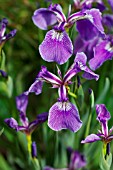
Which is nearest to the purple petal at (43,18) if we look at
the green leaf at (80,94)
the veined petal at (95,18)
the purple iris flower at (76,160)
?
the veined petal at (95,18)


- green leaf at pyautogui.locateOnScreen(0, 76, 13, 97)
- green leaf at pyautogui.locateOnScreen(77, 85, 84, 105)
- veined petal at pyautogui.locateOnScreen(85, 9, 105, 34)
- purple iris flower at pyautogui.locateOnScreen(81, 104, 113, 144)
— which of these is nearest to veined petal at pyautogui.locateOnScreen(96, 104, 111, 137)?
purple iris flower at pyautogui.locateOnScreen(81, 104, 113, 144)

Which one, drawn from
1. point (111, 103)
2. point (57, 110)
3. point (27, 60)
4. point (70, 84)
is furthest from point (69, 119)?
point (27, 60)

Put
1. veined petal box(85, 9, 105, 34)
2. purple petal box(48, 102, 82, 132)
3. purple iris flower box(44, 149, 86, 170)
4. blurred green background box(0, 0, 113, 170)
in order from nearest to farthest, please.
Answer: purple petal box(48, 102, 82, 132), veined petal box(85, 9, 105, 34), purple iris flower box(44, 149, 86, 170), blurred green background box(0, 0, 113, 170)

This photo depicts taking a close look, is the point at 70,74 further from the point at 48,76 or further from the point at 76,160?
the point at 76,160

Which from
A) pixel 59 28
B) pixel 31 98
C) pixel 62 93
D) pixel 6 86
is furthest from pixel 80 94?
pixel 31 98

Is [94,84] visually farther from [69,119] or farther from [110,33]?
[69,119]

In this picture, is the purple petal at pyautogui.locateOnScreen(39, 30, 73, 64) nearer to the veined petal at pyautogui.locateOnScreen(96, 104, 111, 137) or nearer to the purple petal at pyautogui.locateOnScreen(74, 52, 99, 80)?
the purple petal at pyautogui.locateOnScreen(74, 52, 99, 80)
